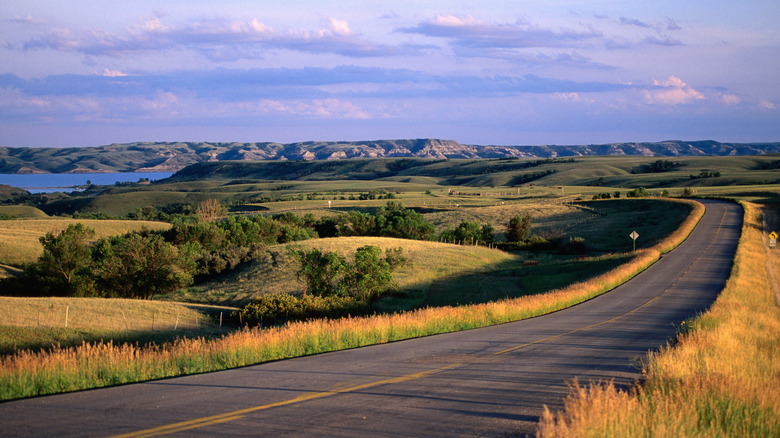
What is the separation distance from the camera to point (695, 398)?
27.1 ft

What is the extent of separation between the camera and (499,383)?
10.9 metres

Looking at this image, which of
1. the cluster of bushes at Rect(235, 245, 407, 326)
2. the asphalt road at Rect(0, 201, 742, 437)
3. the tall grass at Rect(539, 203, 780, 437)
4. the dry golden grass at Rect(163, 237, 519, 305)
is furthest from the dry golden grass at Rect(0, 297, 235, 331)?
the tall grass at Rect(539, 203, 780, 437)

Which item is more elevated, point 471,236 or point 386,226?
point 386,226

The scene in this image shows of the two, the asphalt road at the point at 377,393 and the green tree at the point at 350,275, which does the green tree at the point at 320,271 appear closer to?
the green tree at the point at 350,275

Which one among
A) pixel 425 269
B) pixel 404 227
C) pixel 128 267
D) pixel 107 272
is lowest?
pixel 425 269

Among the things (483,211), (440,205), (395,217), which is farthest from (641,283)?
(440,205)

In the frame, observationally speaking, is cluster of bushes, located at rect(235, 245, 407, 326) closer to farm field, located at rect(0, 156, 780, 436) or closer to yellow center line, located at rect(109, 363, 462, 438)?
farm field, located at rect(0, 156, 780, 436)

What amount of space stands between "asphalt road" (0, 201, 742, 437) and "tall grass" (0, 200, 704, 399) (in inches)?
36.1

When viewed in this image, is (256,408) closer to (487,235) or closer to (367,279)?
(367,279)

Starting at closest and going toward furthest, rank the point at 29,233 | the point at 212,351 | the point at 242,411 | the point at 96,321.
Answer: the point at 242,411, the point at 212,351, the point at 96,321, the point at 29,233

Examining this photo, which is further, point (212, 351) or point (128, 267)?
point (128, 267)

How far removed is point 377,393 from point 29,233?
6859 cm

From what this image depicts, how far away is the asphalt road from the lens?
7926 millimetres

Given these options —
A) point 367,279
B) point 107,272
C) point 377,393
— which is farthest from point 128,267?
point 377,393
